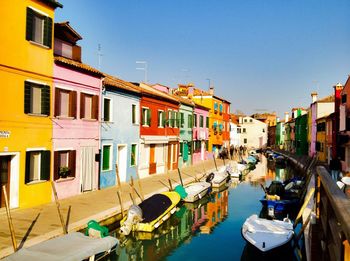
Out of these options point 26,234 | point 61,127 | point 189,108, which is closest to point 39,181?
point 61,127

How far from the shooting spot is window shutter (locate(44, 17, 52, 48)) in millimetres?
14398

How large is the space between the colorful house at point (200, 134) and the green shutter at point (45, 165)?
23.0 metres

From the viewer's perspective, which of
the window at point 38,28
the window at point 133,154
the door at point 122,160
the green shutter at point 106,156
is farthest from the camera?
the window at point 133,154

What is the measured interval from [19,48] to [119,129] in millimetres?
8437

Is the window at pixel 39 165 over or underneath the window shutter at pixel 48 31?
underneath

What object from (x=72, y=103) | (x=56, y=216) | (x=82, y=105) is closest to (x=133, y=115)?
(x=82, y=105)

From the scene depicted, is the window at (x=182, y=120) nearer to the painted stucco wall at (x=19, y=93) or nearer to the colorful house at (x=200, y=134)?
the colorful house at (x=200, y=134)

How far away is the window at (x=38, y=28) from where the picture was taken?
44.5 ft

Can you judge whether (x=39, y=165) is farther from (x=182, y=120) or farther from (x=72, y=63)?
(x=182, y=120)

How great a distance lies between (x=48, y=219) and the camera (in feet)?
39.5

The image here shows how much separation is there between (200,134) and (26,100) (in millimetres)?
26899

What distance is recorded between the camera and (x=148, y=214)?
1396 centimetres

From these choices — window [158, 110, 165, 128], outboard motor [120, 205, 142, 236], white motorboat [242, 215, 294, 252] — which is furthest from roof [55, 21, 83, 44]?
white motorboat [242, 215, 294, 252]

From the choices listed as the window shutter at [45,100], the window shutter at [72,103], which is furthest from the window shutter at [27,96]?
the window shutter at [72,103]
